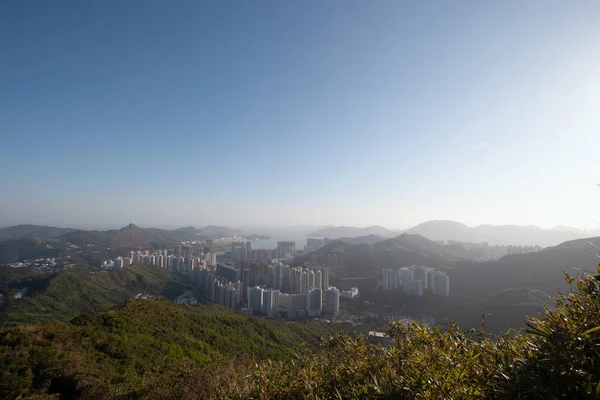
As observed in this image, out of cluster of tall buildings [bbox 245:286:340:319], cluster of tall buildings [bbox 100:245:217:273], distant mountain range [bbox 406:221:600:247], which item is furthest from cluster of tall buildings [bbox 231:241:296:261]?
distant mountain range [bbox 406:221:600:247]

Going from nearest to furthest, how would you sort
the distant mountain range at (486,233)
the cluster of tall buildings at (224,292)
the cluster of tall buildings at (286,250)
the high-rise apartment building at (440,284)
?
the cluster of tall buildings at (224,292)
the high-rise apartment building at (440,284)
the cluster of tall buildings at (286,250)
the distant mountain range at (486,233)

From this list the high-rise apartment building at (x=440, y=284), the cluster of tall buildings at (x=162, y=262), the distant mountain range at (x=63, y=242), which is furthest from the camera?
the distant mountain range at (x=63, y=242)

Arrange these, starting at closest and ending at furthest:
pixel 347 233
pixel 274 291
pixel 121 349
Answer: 1. pixel 121 349
2. pixel 274 291
3. pixel 347 233

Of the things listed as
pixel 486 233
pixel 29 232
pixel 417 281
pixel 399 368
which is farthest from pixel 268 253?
pixel 486 233

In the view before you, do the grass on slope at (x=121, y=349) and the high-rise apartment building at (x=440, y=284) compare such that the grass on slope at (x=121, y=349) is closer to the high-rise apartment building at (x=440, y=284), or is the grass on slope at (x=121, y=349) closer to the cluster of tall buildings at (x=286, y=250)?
the high-rise apartment building at (x=440, y=284)

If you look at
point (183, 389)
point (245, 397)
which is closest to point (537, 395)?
point (245, 397)

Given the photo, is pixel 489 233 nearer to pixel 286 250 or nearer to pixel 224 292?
pixel 286 250

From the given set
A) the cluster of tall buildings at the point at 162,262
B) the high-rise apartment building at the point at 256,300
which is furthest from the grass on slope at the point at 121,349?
the cluster of tall buildings at the point at 162,262
